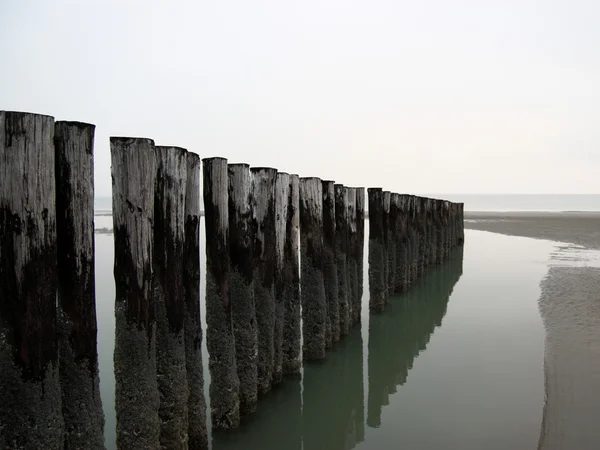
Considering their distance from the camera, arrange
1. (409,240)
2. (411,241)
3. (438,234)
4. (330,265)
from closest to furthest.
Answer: (330,265), (409,240), (411,241), (438,234)

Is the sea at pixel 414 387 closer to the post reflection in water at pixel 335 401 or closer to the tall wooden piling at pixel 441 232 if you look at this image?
the post reflection in water at pixel 335 401

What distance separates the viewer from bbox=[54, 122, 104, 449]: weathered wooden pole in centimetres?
284

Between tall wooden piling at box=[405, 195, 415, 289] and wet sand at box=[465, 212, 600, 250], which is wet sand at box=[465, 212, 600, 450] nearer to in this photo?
tall wooden piling at box=[405, 195, 415, 289]

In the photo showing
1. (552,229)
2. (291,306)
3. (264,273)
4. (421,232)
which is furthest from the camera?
(552,229)

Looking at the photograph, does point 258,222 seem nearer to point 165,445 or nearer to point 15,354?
point 165,445

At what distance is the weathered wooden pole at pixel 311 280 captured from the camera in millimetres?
5957

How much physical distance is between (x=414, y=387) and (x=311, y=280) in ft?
5.15

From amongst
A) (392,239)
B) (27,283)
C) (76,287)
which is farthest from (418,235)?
(27,283)

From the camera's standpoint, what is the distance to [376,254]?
869cm

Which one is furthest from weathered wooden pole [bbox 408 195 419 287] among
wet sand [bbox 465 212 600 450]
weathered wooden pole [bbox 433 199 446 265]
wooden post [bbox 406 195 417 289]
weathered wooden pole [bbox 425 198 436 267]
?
weathered wooden pole [bbox 433 199 446 265]

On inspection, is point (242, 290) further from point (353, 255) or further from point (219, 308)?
point (353, 255)

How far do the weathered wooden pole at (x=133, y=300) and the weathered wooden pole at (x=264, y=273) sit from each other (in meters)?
1.56

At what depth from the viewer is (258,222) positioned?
4.80 meters

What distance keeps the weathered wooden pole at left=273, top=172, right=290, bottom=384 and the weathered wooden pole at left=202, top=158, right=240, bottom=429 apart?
0.89 meters
